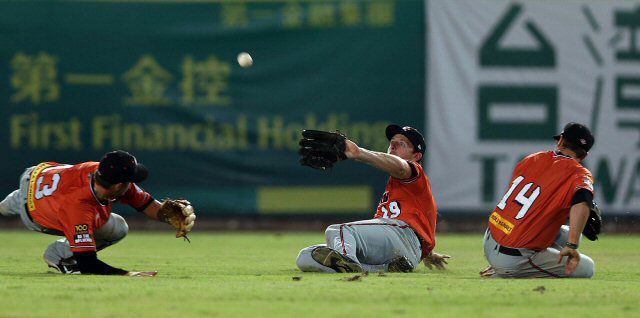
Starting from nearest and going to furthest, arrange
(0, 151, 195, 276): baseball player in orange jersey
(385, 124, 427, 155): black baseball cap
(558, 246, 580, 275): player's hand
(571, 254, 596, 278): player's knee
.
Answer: (558, 246, 580, 275): player's hand < (0, 151, 195, 276): baseball player in orange jersey < (571, 254, 596, 278): player's knee < (385, 124, 427, 155): black baseball cap

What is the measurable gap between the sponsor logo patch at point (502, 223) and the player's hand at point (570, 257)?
0.58 meters

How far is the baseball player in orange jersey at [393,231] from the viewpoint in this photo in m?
7.99

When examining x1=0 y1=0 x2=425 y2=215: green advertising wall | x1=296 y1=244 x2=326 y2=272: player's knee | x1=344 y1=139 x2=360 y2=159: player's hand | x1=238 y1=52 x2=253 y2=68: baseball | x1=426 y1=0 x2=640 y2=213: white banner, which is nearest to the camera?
x1=344 y1=139 x2=360 y2=159: player's hand

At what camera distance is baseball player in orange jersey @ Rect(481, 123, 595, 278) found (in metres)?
7.62

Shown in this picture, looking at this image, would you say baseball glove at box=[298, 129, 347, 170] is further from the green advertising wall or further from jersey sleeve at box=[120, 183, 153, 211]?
the green advertising wall

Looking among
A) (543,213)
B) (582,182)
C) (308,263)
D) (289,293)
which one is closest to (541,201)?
(543,213)

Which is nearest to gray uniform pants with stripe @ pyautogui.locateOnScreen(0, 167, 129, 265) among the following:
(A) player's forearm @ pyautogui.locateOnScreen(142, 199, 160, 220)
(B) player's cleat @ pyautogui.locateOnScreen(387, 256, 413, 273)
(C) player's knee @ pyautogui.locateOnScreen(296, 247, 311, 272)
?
(A) player's forearm @ pyautogui.locateOnScreen(142, 199, 160, 220)

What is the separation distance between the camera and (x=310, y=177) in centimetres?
1591

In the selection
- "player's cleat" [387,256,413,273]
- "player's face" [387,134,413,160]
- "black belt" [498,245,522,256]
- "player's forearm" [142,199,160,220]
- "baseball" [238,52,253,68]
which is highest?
"baseball" [238,52,253,68]

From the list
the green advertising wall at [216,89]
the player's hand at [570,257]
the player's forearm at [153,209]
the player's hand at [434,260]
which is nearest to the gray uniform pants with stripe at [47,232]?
the player's forearm at [153,209]

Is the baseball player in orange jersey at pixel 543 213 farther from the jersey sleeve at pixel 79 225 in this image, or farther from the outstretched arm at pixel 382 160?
the jersey sleeve at pixel 79 225

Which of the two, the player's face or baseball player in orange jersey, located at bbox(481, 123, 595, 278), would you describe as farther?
the player's face

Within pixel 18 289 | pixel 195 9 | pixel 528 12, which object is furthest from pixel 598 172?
pixel 18 289

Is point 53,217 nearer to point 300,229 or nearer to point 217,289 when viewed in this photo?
point 217,289
